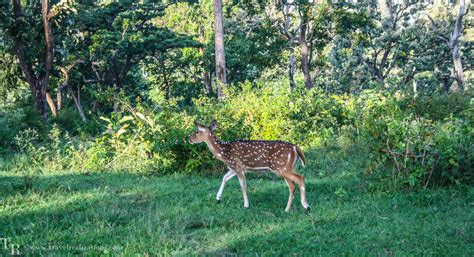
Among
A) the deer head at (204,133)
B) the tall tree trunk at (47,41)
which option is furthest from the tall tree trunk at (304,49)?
the deer head at (204,133)

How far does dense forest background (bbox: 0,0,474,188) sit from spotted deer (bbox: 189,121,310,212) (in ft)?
5.87

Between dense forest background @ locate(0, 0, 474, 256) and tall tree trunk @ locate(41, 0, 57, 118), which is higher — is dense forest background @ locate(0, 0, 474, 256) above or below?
below

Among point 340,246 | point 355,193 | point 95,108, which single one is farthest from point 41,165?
point 95,108

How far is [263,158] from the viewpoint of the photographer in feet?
27.1

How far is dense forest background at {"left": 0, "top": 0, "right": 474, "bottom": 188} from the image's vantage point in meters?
9.51

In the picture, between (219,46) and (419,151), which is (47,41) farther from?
(419,151)

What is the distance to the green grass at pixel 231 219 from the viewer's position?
6.18m

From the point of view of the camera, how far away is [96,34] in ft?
93.6

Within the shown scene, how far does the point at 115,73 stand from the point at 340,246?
27804 millimetres

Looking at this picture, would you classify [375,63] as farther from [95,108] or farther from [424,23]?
[95,108]

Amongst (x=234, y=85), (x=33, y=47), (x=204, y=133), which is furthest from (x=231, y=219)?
(x=234, y=85)

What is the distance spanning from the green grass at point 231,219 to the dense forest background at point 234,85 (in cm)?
95

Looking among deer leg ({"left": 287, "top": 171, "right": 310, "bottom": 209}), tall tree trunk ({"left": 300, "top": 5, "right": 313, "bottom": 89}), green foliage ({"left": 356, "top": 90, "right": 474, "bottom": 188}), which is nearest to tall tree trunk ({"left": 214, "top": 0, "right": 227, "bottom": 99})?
tall tree trunk ({"left": 300, "top": 5, "right": 313, "bottom": 89})

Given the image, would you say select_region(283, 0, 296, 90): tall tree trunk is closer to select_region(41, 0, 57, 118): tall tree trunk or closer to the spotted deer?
select_region(41, 0, 57, 118): tall tree trunk
